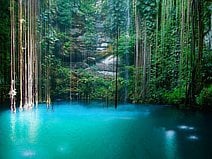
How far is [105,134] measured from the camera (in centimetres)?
845

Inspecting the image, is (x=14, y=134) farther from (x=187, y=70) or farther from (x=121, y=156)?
(x=187, y=70)

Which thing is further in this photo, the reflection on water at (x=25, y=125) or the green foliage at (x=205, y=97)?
the green foliage at (x=205, y=97)

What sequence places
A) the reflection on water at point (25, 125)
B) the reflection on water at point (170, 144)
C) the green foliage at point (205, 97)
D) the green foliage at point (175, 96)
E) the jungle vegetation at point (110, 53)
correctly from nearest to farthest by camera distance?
1. the reflection on water at point (170, 144)
2. the reflection on water at point (25, 125)
3. the green foliage at point (205, 97)
4. the jungle vegetation at point (110, 53)
5. the green foliage at point (175, 96)

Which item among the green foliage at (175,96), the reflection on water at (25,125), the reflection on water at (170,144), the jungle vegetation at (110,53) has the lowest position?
the reflection on water at (170,144)

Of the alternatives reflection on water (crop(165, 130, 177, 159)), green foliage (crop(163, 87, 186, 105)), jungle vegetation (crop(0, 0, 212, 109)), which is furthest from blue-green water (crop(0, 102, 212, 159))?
jungle vegetation (crop(0, 0, 212, 109))

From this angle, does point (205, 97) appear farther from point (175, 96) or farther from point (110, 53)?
point (110, 53)

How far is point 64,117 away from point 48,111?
966 millimetres

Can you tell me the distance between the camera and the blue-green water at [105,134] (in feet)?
22.8

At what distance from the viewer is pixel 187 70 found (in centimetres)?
1192

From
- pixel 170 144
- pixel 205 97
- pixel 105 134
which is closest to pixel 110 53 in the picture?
pixel 205 97

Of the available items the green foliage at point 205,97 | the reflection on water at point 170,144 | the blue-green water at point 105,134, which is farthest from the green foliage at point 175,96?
the reflection on water at point 170,144

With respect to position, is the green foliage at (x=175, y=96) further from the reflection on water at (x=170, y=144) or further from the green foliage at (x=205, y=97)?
the reflection on water at (x=170, y=144)

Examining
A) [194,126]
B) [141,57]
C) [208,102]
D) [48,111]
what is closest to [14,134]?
[48,111]

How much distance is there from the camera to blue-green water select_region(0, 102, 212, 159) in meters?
6.95
